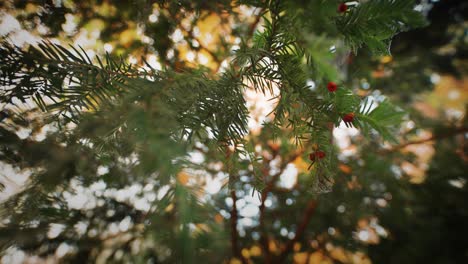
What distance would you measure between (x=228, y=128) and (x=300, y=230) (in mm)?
2040

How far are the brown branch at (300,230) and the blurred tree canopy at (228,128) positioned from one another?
1cm

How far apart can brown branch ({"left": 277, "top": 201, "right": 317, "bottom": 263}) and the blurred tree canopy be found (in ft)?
0.04

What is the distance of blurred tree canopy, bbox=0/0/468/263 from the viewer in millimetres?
395

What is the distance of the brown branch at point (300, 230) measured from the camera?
7.32 feet

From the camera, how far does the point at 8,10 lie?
82cm

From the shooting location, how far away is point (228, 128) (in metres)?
0.58

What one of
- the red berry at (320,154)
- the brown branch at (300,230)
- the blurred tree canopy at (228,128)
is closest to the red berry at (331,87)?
the blurred tree canopy at (228,128)

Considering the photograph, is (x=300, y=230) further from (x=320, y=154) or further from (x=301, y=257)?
(x=320, y=154)

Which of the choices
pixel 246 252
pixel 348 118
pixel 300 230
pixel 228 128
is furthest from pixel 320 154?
pixel 246 252

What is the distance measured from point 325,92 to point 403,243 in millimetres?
2265

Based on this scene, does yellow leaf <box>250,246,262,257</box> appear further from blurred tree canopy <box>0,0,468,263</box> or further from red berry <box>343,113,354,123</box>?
red berry <box>343,113,354,123</box>

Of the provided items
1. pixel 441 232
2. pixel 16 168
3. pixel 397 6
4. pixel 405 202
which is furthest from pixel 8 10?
pixel 441 232

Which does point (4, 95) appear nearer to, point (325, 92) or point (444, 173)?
point (325, 92)

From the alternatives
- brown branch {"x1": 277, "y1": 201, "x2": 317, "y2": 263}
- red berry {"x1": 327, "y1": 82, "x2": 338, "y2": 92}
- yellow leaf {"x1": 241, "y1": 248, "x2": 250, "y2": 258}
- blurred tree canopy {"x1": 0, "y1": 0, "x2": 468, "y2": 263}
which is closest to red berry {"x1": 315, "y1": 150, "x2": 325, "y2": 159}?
blurred tree canopy {"x1": 0, "y1": 0, "x2": 468, "y2": 263}
